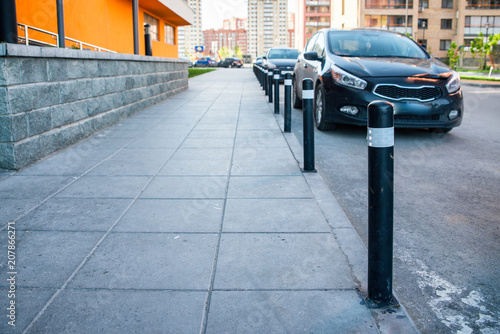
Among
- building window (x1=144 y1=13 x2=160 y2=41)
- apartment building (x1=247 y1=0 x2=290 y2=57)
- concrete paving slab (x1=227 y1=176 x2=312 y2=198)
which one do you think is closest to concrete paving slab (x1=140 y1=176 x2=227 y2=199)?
concrete paving slab (x1=227 y1=176 x2=312 y2=198)

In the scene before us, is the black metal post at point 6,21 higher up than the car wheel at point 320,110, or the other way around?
the black metal post at point 6,21

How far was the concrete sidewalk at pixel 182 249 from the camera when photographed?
2.52 m

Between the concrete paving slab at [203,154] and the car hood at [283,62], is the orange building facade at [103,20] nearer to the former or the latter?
the car hood at [283,62]

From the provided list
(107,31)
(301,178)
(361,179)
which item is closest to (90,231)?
(301,178)

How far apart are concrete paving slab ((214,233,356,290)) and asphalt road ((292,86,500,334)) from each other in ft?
1.34

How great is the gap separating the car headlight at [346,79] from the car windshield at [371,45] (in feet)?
2.81

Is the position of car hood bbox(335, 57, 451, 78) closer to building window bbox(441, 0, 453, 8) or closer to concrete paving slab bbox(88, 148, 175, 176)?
concrete paving slab bbox(88, 148, 175, 176)

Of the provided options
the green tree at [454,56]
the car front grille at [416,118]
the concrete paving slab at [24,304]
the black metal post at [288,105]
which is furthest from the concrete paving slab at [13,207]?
the green tree at [454,56]

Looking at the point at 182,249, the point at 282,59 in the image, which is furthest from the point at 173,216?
the point at 282,59

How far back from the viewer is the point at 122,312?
8.43 feet

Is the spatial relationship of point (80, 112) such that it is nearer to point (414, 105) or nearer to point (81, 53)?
point (81, 53)

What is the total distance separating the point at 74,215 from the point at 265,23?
183366 millimetres

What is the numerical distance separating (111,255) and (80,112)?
4728mm

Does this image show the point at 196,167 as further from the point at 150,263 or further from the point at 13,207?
the point at 150,263
